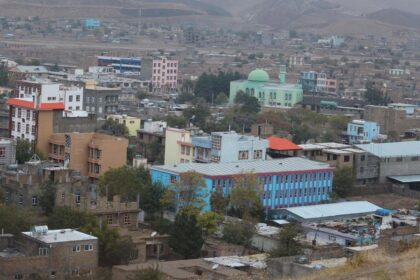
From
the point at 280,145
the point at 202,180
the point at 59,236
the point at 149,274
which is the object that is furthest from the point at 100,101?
the point at 149,274

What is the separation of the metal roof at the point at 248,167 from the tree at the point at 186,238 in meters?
3.42

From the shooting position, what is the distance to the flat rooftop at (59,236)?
1365 cm

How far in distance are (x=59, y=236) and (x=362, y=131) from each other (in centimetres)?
1474

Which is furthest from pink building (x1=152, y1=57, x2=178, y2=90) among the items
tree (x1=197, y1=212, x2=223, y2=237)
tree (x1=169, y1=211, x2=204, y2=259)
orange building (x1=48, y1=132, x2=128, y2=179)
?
tree (x1=169, y1=211, x2=204, y2=259)

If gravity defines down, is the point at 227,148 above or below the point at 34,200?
above

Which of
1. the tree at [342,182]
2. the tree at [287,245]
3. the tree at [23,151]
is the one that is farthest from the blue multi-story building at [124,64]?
the tree at [287,245]

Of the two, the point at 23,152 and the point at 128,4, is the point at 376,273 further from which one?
the point at 128,4

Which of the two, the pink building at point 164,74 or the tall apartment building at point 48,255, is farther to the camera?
the pink building at point 164,74

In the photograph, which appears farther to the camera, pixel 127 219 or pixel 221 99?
pixel 221 99

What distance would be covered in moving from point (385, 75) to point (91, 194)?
117 feet

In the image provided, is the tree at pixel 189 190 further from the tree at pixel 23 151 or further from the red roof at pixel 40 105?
the red roof at pixel 40 105

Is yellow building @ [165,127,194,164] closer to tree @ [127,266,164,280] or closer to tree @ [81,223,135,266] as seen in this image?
tree @ [81,223,135,266]

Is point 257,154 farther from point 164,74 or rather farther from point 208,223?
point 164,74

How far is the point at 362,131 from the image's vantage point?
27562mm
